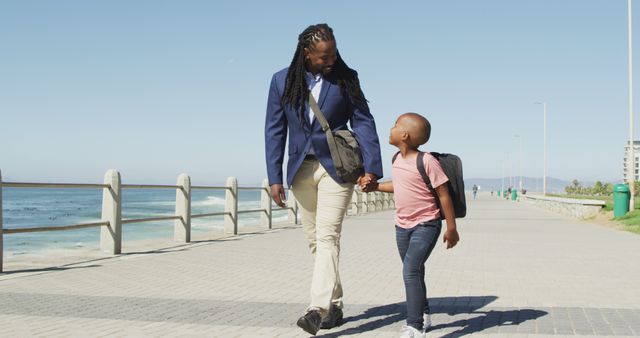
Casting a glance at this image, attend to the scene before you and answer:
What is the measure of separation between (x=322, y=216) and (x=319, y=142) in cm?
49

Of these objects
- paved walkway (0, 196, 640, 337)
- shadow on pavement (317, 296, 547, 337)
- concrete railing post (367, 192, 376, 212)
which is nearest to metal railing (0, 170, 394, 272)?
paved walkway (0, 196, 640, 337)

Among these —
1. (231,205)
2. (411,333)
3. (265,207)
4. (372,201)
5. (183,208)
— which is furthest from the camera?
(372,201)

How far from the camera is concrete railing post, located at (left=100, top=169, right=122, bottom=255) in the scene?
11.0 m

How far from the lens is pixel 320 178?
16.9 feet

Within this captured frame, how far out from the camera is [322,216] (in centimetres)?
509

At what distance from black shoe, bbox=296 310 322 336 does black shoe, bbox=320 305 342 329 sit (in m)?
0.38

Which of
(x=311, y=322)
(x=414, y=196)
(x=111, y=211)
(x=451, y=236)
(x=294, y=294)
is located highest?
(x=414, y=196)

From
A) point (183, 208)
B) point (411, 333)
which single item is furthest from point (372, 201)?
point (411, 333)

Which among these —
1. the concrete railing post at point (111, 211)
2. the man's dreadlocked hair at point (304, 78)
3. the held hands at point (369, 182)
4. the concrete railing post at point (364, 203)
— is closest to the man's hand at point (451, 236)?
the held hands at point (369, 182)

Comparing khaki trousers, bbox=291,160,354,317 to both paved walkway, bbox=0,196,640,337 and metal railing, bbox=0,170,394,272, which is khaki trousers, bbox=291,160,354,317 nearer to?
paved walkway, bbox=0,196,640,337

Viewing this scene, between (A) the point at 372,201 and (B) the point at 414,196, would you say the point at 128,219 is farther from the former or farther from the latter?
(A) the point at 372,201

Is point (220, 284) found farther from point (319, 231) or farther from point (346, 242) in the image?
point (346, 242)

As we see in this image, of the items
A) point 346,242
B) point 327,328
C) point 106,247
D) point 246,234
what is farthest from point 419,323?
point 246,234

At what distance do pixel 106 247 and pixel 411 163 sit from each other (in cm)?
735
